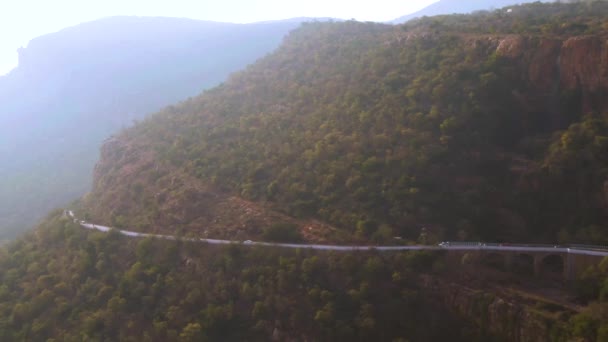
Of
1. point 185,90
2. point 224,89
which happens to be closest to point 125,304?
point 224,89

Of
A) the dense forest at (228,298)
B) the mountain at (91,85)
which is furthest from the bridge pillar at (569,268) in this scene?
the mountain at (91,85)

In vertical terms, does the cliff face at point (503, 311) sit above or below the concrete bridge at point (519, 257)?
below

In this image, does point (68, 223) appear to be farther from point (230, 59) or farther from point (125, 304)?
point (230, 59)

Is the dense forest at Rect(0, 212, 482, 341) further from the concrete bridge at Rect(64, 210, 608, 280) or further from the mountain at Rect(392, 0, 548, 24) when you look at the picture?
the mountain at Rect(392, 0, 548, 24)

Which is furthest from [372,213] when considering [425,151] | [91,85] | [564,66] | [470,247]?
[91,85]

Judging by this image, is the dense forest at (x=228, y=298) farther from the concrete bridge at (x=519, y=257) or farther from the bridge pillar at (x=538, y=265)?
the bridge pillar at (x=538, y=265)

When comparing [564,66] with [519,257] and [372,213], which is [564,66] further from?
[372,213]
